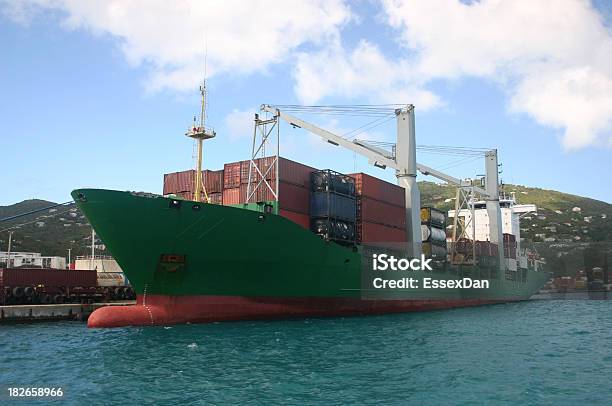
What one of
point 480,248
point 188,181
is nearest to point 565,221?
point 480,248

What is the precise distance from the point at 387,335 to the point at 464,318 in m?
11.5

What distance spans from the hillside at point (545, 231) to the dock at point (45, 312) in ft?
110

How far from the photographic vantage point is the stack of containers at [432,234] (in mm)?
40812

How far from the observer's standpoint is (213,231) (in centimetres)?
2430

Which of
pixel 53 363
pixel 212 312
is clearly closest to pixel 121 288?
pixel 212 312

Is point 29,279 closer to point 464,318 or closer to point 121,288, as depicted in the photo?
point 121,288

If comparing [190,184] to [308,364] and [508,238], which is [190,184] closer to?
[308,364]

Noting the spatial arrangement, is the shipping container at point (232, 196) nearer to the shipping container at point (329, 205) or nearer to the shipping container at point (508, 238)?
the shipping container at point (329, 205)

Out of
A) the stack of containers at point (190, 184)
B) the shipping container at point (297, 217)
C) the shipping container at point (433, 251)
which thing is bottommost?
the shipping container at point (433, 251)

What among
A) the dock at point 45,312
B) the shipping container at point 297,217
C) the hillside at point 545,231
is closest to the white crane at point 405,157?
the shipping container at point 297,217

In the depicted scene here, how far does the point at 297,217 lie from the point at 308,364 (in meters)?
Result: 13.9

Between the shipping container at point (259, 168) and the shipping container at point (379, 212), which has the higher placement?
the shipping container at point (259, 168)

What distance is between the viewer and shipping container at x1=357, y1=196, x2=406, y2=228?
33000mm

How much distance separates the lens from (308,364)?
53.1 ft
